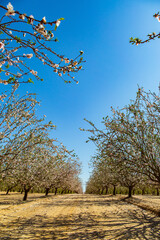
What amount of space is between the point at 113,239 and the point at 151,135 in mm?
5191

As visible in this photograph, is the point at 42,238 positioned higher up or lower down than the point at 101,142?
lower down

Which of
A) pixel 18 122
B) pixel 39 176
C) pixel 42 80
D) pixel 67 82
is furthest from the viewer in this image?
pixel 39 176

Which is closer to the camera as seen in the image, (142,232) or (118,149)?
(142,232)

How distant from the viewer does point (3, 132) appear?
6812 mm

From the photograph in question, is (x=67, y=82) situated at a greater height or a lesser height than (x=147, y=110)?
lesser

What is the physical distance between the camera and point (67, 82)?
3.20m

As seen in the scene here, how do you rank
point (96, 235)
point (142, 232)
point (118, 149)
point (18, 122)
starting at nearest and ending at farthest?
point (96, 235) → point (142, 232) → point (18, 122) → point (118, 149)

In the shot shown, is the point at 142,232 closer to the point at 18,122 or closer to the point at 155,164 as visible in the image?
the point at 155,164

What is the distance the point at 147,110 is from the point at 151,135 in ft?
4.61

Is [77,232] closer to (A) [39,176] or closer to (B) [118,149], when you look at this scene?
(B) [118,149]

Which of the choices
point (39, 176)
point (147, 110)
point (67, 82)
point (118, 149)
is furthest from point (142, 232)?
point (39, 176)

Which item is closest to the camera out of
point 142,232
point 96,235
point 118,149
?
point 96,235

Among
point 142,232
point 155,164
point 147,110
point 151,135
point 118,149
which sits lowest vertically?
point 142,232

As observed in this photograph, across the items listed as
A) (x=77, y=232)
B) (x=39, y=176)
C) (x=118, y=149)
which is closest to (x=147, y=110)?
(x=118, y=149)
